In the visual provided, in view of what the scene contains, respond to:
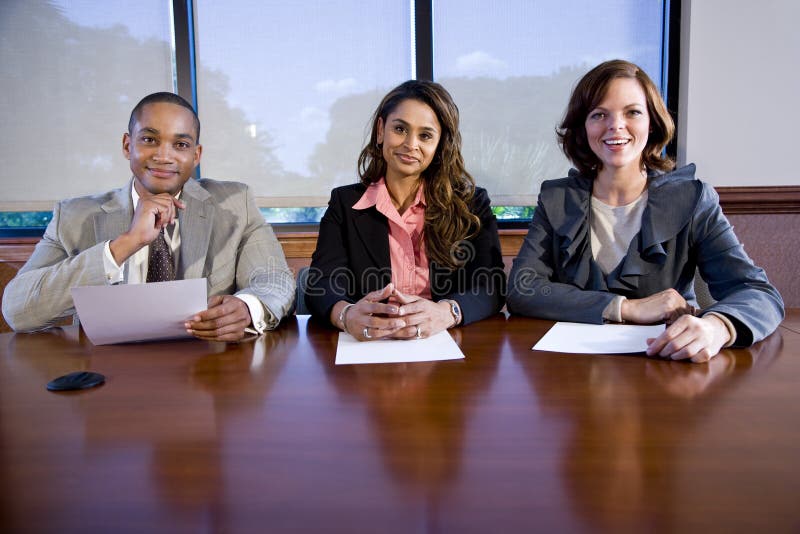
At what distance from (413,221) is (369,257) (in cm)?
21

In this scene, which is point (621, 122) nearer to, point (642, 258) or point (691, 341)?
point (642, 258)

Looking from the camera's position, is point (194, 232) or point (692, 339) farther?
point (194, 232)

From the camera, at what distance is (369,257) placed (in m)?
1.85

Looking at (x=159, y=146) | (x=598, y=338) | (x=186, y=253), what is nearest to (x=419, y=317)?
(x=598, y=338)

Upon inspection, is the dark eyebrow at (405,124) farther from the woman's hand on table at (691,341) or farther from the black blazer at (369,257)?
the woman's hand on table at (691,341)

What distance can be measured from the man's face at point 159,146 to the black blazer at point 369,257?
21.1 inches

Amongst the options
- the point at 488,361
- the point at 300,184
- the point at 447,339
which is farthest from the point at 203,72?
the point at 488,361

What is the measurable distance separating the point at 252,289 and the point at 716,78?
8.21 feet

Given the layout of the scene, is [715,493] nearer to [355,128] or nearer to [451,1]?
[355,128]

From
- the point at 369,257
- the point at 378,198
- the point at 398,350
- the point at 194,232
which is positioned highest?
the point at 378,198

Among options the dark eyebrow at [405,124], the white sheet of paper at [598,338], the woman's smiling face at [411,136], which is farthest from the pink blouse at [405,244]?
the white sheet of paper at [598,338]

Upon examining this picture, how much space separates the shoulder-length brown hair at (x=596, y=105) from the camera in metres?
1.69

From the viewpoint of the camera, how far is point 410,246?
1871mm

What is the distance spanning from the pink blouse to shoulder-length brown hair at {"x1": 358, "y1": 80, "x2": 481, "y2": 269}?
5 centimetres
